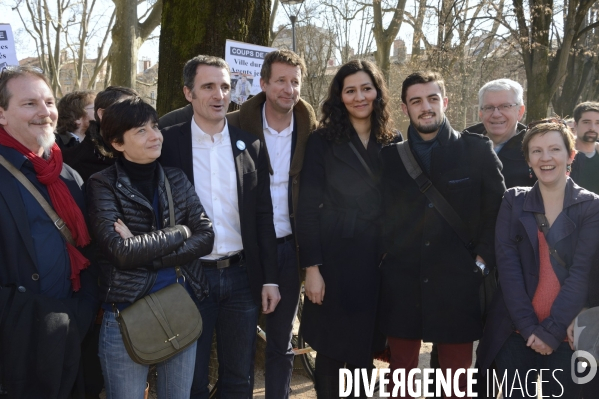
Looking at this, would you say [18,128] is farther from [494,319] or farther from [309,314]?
[494,319]

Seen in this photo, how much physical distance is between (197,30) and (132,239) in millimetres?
2339

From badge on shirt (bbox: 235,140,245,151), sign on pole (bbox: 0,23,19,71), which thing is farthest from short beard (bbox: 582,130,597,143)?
sign on pole (bbox: 0,23,19,71)

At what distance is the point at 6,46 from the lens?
14.7ft

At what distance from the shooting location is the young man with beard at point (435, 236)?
3.15 meters

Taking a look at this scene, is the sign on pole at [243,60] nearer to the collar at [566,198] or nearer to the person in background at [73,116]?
the person in background at [73,116]

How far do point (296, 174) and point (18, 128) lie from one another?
5.19ft

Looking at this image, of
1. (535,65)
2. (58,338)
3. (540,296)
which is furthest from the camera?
(535,65)

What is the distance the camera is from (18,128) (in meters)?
2.69

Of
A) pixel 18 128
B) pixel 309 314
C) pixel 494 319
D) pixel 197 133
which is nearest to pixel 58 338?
pixel 18 128

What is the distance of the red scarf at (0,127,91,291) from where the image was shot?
2678 mm

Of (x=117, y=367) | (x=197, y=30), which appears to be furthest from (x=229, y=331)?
(x=197, y=30)

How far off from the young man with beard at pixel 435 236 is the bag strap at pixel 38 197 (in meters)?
1.81

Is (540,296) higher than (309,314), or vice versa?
(540,296)

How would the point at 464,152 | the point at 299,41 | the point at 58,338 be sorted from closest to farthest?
the point at 58,338 < the point at 464,152 < the point at 299,41
